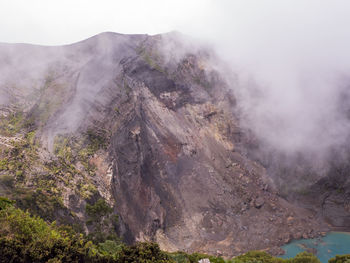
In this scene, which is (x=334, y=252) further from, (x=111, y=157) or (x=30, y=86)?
(x=30, y=86)

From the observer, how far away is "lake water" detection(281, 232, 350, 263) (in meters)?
47.4

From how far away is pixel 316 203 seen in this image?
206 feet

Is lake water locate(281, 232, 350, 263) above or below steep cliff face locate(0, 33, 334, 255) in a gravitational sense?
below

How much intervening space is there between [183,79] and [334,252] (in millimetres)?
50611

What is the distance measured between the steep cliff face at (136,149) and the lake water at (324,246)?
1819 millimetres

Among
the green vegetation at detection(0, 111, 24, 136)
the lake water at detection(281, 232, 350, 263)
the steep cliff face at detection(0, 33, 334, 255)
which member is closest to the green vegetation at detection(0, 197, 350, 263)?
the steep cliff face at detection(0, 33, 334, 255)

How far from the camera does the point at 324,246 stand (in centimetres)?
5028

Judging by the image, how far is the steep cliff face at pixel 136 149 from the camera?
39.2 meters

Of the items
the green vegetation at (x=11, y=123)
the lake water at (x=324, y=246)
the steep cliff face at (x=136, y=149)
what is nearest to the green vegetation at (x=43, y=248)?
the steep cliff face at (x=136, y=149)

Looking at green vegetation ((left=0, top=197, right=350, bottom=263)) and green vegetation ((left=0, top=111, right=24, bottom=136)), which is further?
green vegetation ((left=0, top=111, right=24, bottom=136))

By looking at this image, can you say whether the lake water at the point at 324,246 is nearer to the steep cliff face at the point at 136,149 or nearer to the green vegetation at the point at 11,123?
the steep cliff face at the point at 136,149

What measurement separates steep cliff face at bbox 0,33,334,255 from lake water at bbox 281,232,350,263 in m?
1.82

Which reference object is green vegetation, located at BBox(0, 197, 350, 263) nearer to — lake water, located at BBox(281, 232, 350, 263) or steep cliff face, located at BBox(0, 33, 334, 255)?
steep cliff face, located at BBox(0, 33, 334, 255)

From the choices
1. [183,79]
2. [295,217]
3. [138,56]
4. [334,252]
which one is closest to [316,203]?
[295,217]
